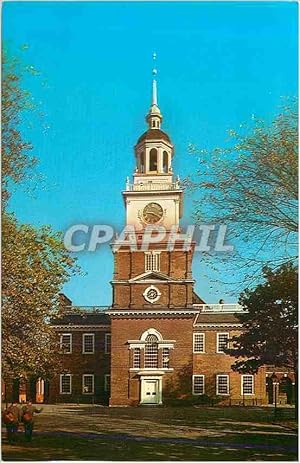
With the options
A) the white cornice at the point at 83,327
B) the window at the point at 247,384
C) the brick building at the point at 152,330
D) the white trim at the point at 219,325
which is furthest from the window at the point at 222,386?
the white cornice at the point at 83,327

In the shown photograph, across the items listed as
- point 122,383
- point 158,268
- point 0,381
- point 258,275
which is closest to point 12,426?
point 0,381

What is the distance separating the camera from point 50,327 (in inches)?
277

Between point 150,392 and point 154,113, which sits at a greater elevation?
point 154,113

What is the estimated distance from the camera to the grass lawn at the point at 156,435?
6.56 m

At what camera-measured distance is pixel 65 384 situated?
6.96 meters

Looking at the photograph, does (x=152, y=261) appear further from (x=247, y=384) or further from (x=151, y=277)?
(x=247, y=384)

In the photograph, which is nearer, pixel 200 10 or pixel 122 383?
pixel 200 10

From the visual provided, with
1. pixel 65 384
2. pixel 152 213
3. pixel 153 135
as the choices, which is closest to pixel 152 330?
pixel 65 384

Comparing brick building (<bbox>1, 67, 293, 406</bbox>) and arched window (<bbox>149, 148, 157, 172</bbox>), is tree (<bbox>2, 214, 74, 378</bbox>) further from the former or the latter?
arched window (<bbox>149, 148, 157, 172</bbox>)

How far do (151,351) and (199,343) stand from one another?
32 centimetres

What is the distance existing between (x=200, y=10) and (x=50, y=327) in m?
2.26

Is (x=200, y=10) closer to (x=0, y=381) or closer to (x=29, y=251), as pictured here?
(x=29, y=251)

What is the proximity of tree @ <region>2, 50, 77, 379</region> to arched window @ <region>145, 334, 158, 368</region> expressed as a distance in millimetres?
601

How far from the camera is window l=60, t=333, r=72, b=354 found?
7.01 m
